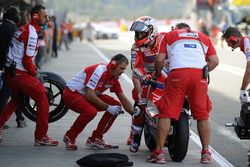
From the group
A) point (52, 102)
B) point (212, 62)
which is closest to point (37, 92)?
point (52, 102)

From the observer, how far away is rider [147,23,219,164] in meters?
9.70

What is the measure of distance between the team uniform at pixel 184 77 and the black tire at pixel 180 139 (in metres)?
0.13

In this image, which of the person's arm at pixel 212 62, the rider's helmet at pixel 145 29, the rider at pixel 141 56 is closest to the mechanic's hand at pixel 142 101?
the rider at pixel 141 56

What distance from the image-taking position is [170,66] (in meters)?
9.88

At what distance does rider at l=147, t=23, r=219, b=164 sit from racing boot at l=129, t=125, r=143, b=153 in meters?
0.72

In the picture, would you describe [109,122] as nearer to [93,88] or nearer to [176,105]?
[93,88]

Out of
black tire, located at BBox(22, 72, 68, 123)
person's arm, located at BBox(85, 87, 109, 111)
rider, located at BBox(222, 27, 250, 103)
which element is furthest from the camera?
black tire, located at BBox(22, 72, 68, 123)

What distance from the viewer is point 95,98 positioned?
34.9 ft

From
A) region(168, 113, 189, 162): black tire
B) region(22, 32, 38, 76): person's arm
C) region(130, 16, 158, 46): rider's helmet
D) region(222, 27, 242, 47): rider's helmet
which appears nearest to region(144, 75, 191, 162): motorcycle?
region(168, 113, 189, 162): black tire

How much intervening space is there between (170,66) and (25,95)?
2.94 meters

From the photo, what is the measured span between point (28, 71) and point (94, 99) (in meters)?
1.07

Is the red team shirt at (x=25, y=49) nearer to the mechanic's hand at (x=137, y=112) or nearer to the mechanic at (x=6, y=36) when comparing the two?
the mechanic at (x=6, y=36)

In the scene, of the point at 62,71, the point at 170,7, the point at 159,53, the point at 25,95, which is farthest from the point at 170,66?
the point at 170,7

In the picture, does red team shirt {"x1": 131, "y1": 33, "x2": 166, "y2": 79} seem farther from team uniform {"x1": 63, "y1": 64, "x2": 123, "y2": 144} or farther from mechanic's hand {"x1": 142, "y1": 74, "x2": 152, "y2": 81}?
team uniform {"x1": 63, "y1": 64, "x2": 123, "y2": 144}
